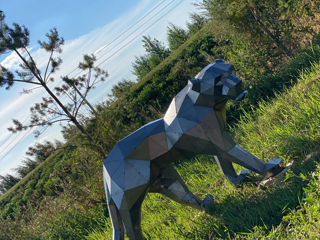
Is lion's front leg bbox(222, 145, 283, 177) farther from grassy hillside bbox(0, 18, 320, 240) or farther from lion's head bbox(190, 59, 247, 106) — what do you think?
lion's head bbox(190, 59, 247, 106)

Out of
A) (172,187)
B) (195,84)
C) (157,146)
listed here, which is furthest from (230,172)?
(195,84)

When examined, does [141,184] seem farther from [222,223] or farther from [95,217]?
[95,217]

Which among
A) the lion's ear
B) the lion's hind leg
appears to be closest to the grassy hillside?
the lion's hind leg

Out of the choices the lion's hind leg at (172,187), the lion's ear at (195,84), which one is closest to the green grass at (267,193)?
the lion's hind leg at (172,187)

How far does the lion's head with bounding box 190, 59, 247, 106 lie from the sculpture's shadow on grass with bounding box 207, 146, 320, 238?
1.07 m

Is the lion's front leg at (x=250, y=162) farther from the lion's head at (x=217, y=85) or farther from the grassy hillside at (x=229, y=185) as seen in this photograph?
the lion's head at (x=217, y=85)

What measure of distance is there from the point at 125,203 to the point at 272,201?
1517mm

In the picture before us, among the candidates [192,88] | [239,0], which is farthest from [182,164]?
[239,0]

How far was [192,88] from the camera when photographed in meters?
3.15

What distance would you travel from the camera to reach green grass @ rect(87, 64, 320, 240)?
8.92 ft

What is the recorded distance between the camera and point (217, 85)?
10.2 ft

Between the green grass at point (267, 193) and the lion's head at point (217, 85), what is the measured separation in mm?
1094

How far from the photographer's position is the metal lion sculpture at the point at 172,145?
10.0ft

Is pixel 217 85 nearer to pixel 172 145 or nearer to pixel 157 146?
pixel 172 145
